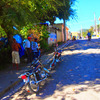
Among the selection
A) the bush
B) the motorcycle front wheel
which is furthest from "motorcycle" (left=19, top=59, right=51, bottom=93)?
the bush

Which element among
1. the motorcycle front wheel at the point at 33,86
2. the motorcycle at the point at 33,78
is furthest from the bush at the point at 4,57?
the motorcycle front wheel at the point at 33,86

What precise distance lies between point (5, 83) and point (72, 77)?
2771mm

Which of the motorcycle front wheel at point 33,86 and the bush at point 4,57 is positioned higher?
the bush at point 4,57

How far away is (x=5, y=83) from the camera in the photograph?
5.46 metres

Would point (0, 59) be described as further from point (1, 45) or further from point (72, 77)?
point (72, 77)

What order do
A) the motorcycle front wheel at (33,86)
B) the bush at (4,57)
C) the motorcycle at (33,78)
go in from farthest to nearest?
the bush at (4,57) → the motorcycle front wheel at (33,86) → the motorcycle at (33,78)

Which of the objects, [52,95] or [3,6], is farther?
[3,6]

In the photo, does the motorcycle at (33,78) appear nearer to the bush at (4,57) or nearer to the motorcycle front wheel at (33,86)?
the motorcycle front wheel at (33,86)

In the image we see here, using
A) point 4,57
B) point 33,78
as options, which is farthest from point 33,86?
point 4,57

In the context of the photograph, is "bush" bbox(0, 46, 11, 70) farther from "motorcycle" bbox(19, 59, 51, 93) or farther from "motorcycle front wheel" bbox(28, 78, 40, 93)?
"motorcycle front wheel" bbox(28, 78, 40, 93)

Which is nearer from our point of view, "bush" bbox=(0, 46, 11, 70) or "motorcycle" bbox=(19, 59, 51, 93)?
"motorcycle" bbox=(19, 59, 51, 93)

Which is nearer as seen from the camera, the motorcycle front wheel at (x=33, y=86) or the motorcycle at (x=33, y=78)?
the motorcycle at (x=33, y=78)

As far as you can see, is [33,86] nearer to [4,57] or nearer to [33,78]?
[33,78]

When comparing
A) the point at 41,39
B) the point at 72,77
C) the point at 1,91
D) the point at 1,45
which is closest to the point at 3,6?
the point at 1,45
